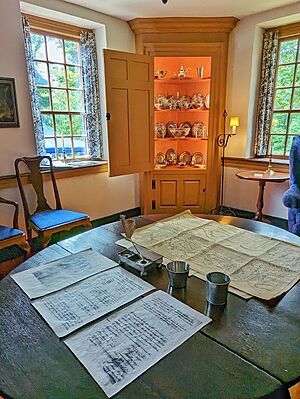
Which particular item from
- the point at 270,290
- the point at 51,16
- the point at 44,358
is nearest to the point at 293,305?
the point at 270,290

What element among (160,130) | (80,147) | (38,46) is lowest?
(80,147)

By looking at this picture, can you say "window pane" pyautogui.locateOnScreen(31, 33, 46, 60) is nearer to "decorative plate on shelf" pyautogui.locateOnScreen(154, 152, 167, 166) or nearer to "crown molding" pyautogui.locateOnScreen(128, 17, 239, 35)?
"crown molding" pyautogui.locateOnScreen(128, 17, 239, 35)

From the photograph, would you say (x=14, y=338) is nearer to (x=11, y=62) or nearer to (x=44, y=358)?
(x=44, y=358)

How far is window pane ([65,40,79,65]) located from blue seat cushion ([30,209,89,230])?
175cm

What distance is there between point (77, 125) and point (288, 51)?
8.54 feet

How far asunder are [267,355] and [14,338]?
2.27 feet

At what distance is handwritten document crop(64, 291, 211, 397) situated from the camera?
713 millimetres

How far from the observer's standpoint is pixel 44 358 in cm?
76

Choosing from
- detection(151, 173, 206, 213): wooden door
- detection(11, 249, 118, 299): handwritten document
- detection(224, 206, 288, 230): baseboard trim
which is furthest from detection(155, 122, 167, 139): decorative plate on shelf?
detection(11, 249, 118, 299): handwritten document

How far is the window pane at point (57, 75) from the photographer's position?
317 centimetres

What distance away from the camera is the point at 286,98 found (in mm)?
3494

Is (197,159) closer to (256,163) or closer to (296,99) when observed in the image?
(256,163)

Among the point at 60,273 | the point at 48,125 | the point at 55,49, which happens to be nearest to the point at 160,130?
the point at 48,125

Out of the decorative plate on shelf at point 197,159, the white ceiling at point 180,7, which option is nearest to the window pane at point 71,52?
the white ceiling at point 180,7
